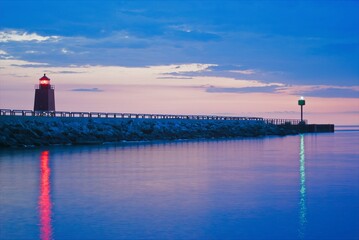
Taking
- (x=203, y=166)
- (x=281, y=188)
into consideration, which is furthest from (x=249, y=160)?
(x=281, y=188)

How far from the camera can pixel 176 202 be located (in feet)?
34.7

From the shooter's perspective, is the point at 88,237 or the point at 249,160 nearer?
the point at 88,237

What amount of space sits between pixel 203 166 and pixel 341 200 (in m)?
8.26

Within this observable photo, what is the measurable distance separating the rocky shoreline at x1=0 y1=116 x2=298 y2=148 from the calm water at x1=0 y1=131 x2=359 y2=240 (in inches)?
463

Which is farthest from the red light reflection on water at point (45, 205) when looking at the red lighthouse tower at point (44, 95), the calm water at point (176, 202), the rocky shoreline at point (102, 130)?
the red lighthouse tower at point (44, 95)

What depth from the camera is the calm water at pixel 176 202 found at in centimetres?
802

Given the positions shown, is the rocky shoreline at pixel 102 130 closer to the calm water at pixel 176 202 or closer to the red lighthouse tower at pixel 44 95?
the red lighthouse tower at pixel 44 95

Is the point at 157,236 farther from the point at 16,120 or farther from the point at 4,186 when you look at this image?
the point at 16,120

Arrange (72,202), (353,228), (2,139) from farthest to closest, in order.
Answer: (2,139) < (72,202) < (353,228)

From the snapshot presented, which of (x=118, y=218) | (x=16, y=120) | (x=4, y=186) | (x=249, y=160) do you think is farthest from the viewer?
(x=16, y=120)

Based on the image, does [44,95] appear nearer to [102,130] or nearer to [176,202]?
[102,130]

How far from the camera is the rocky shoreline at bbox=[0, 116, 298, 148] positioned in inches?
1171

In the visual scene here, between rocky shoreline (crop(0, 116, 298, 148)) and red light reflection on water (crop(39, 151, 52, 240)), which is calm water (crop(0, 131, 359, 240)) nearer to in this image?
red light reflection on water (crop(39, 151, 52, 240))

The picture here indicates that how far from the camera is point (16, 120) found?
30938mm
